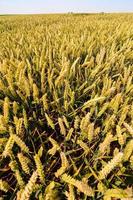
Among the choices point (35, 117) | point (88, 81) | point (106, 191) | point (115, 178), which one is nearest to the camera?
point (106, 191)

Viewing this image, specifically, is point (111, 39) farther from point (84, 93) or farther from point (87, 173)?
point (87, 173)

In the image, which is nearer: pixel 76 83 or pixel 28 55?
pixel 76 83

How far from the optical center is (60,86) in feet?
4.42

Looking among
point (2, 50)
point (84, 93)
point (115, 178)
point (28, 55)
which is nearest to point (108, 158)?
point (115, 178)

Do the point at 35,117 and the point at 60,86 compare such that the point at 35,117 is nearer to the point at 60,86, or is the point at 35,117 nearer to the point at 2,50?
the point at 60,86

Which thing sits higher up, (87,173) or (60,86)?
(60,86)

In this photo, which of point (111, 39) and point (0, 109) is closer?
point (0, 109)

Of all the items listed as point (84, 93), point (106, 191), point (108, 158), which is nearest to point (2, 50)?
point (84, 93)

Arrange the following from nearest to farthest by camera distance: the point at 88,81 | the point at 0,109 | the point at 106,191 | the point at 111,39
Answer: the point at 106,191 < the point at 0,109 < the point at 88,81 < the point at 111,39

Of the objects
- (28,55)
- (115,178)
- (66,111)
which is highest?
(28,55)

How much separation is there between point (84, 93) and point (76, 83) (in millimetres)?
136

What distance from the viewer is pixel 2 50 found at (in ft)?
6.23

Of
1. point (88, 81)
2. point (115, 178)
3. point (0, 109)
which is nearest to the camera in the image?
point (115, 178)

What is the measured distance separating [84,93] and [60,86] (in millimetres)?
112
